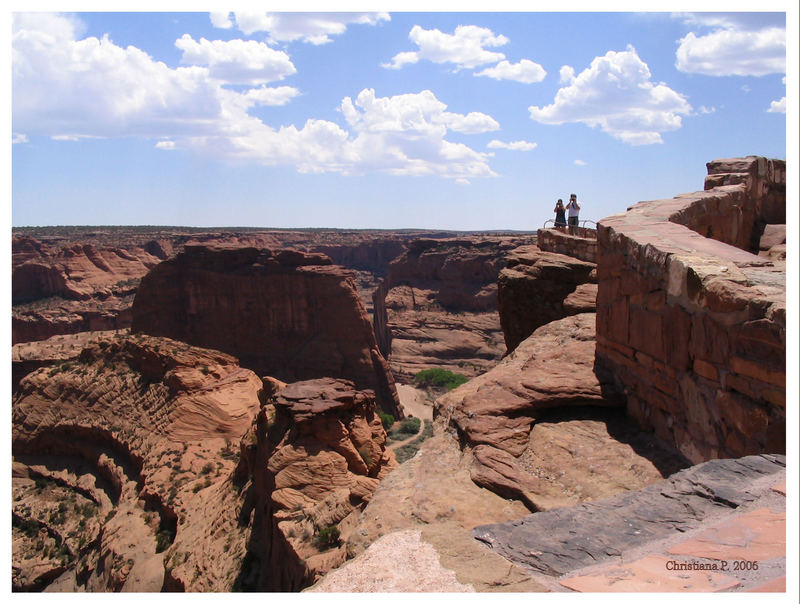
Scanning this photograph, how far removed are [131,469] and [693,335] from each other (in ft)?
72.3

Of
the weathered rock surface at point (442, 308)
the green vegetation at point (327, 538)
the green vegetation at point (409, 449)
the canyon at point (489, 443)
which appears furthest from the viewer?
the weathered rock surface at point (442, 308)

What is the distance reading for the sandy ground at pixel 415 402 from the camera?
4431 cm

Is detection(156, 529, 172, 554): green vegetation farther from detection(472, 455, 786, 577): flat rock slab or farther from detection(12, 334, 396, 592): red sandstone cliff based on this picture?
detection(472, 455, 786, 577): flat rock slab

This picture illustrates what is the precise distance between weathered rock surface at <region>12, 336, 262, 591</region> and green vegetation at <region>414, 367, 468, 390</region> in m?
27.2

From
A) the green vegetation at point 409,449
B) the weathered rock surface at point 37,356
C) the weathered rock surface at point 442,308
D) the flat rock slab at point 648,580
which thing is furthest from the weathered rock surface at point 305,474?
the weathered rock surface at point 442,308

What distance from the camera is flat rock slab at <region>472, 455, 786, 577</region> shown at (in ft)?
10.6

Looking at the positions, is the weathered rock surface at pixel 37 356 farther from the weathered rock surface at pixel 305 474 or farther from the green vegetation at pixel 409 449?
the weathered rock surface at pixel 305 474

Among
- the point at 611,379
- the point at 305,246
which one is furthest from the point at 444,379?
the point at 305,246

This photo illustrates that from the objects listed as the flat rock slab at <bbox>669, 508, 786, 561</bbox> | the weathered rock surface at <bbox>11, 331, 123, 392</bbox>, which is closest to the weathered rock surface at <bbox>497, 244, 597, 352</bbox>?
the flat rock slab at <bbox>669, 508, 786, 561</bbox>

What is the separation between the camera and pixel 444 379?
51031 mm

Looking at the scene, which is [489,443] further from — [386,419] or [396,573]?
[386,419]

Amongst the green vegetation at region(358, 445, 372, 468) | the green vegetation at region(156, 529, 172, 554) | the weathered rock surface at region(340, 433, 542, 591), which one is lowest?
the green vegetation at region(156, 529, 172, 554)

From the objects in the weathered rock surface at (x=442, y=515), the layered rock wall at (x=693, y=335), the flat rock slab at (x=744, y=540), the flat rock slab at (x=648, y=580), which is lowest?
the weathered rock surface at (x=442, y=515)

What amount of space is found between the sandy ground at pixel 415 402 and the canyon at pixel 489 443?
21243 mm
